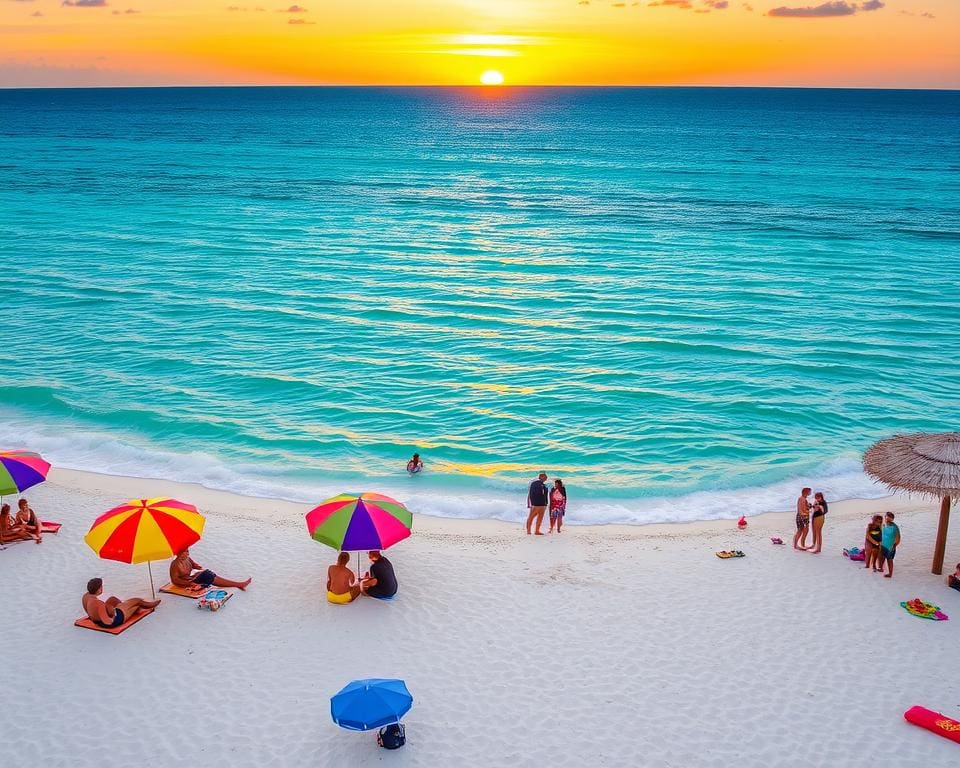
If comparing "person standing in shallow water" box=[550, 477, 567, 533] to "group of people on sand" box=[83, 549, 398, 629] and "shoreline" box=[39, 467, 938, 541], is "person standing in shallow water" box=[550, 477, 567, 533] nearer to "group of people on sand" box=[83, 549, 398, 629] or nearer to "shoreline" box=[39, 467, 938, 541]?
"shoreline" box=[39, 467, 938, 541]

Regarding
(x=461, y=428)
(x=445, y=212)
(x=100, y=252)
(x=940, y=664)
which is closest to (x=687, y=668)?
(x=940, y=664)

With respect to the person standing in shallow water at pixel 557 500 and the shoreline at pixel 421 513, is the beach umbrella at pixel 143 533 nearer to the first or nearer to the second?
the shoreline at pixel 421 513

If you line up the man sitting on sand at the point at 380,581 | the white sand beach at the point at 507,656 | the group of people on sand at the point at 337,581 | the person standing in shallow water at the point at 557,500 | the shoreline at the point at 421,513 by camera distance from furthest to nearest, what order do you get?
1. the shoreline at the point at 421,513
2. the person standing in shallow water at the point at 557,500
3. the man sitting on sand at the point at 380,581
4. the group of people on sand at the point at 337,581
5. the white sand beach at the point at 507,656

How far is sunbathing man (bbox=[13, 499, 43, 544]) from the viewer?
15.2 m

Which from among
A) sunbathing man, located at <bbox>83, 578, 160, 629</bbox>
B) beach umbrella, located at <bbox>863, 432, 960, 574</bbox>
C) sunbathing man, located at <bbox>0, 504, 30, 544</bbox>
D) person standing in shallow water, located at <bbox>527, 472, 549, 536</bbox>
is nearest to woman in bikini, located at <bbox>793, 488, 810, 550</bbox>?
beach umbrella, located at <bbox>863, 432, 960, 574</bbox>

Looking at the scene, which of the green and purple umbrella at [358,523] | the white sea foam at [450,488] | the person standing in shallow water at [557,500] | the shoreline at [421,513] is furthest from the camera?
the white sea foam at [450,488]

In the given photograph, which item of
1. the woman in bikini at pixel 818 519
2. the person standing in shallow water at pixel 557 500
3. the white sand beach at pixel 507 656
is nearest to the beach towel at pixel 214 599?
the white sand beach at pixel 507 656

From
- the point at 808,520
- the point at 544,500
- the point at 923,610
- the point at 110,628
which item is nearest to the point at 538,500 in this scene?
the point at 544,500

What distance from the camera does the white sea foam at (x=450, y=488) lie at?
1759 centimetres

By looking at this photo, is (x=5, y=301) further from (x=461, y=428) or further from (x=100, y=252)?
(x=461, y=428)

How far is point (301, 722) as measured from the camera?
10.5 m

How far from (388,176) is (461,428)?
53.7m

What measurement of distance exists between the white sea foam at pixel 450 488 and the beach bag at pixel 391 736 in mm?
7543

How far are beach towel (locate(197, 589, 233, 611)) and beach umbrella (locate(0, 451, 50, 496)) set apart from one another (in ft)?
14.3
